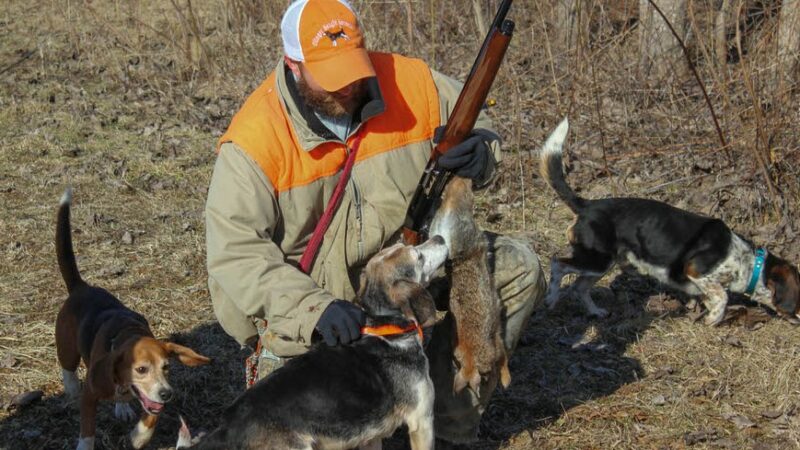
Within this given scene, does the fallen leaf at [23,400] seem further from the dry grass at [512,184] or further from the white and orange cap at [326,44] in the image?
the white and orange cap at [326,44]

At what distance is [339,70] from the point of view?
407 cm

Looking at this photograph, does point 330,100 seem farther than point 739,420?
No

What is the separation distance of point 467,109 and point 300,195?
0.84 metres

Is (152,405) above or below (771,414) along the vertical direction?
above

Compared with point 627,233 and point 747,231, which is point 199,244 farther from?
point 747,231

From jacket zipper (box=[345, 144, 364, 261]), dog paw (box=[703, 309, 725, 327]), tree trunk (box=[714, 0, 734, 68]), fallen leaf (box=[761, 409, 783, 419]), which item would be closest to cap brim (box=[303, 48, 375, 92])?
jacket zipper (box=[345, 144, 364, 261])

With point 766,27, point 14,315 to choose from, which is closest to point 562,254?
point 766,27

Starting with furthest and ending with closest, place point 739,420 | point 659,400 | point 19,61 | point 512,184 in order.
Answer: point 19,61 < point 512,184 < point 659,400 < point 739,420

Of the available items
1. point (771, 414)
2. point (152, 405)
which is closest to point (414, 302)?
point (152, 405)

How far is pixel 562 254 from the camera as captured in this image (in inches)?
281

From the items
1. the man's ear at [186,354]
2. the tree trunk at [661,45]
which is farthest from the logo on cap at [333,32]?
the tree trunk at [661,45]

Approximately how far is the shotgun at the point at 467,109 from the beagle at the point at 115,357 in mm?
1431

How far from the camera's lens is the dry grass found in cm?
528

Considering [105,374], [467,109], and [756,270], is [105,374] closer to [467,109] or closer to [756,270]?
[467,109]
